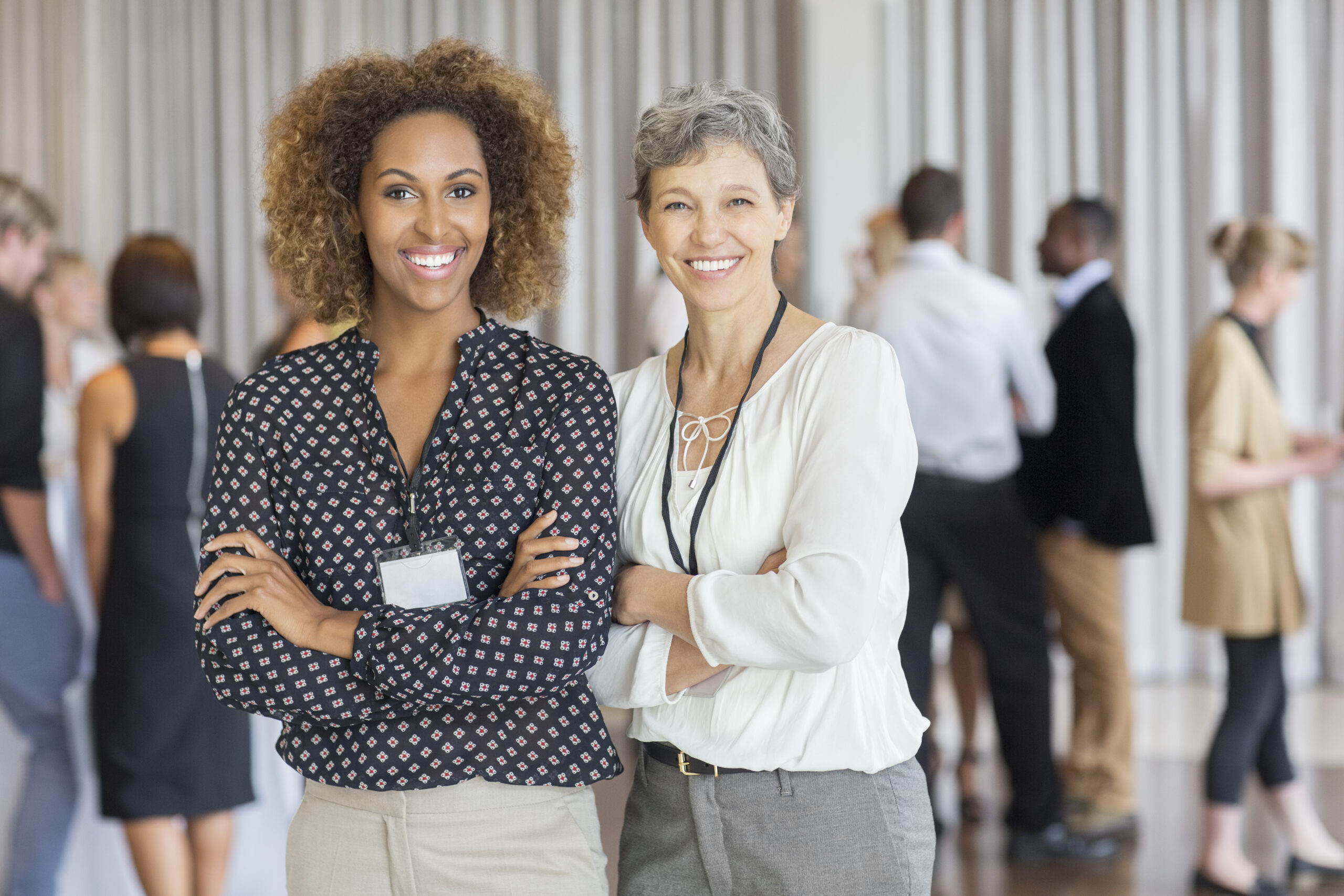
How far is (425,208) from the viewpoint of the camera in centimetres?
167

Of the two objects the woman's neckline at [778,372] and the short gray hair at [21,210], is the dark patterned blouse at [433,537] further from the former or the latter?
the short gray hair at [21,210]

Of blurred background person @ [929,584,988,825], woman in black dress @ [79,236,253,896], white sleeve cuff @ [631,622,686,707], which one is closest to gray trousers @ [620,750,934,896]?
white sleeve cuff @ [631,622,686,707]

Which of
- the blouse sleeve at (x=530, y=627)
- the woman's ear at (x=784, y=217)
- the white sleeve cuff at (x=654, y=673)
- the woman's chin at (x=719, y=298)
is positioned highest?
the woman's ear at (x=784, y=217)

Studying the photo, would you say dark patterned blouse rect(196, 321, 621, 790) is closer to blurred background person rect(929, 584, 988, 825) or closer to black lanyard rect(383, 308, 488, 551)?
black lanyard rect(383, 308, 488, 551)

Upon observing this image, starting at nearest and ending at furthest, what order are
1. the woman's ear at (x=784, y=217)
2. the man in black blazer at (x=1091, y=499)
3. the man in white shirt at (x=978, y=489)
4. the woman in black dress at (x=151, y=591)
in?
the woman's ear at (x=784, y=217)
the woman in black dress at (x=151, y=591)
the man in white shirt at (x=978, y=489)
the man in black blazer at (x=1091, y=499)

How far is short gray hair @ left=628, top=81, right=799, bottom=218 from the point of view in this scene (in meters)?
1.64

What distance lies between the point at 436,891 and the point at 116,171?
695cm

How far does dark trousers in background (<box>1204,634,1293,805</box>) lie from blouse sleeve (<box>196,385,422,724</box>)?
257 cm

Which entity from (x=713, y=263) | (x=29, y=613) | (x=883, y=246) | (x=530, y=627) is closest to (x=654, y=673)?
(x=530, y=627)

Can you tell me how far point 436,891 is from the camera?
62.3 inches

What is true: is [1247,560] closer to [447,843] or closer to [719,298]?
[719,298]

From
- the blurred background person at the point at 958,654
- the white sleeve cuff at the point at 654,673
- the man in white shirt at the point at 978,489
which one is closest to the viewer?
the white sleeve cuff at the point at 654,673

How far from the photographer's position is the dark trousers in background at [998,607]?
142 inches

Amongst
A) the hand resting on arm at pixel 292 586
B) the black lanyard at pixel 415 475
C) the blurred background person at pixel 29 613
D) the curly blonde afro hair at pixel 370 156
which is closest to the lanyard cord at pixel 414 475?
the black lanyard at pixel 415 475
